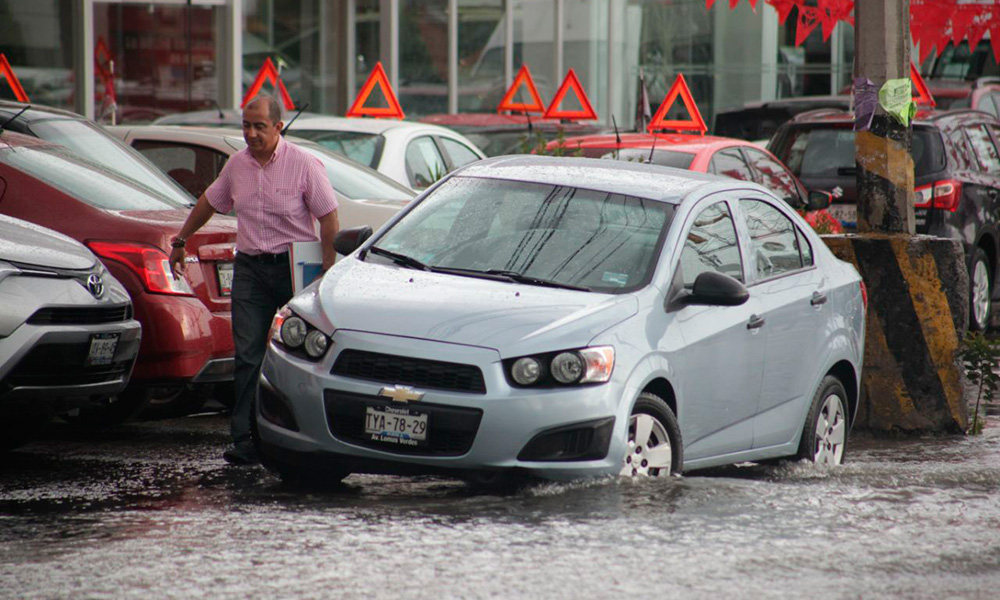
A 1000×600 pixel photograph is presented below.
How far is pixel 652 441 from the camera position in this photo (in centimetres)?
669

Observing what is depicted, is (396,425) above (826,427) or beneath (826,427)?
above

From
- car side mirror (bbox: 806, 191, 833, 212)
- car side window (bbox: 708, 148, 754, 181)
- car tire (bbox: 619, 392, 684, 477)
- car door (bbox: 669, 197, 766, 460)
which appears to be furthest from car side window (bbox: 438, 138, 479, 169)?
car tire (bbox: 619, 392, 684, 477)

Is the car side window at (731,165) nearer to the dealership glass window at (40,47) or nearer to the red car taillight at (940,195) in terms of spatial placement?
the red car taillight at (940,195)

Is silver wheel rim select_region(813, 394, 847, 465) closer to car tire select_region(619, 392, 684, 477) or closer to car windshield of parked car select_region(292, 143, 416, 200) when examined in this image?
car tire select_region(619, 392, 684, 477)

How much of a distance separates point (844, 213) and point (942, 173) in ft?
3.00

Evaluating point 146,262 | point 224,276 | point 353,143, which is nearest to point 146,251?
point 146,262

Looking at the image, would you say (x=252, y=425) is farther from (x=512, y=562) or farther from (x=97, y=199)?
(x=512, y=562)

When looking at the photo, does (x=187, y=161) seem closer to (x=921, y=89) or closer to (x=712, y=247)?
(x=712, y=247)

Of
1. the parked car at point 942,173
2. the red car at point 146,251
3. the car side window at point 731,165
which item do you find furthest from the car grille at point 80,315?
the parked car at point 942,173

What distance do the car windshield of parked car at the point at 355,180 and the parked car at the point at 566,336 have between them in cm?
296

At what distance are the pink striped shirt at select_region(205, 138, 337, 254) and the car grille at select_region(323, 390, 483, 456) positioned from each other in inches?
62.9

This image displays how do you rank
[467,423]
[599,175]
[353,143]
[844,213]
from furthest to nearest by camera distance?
1. [844,213]
2. [353,143]
3. [599,175]
4. [467,423]

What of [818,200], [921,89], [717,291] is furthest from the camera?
Result: [921,89]

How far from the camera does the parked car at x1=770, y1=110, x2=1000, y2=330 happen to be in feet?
46.0
